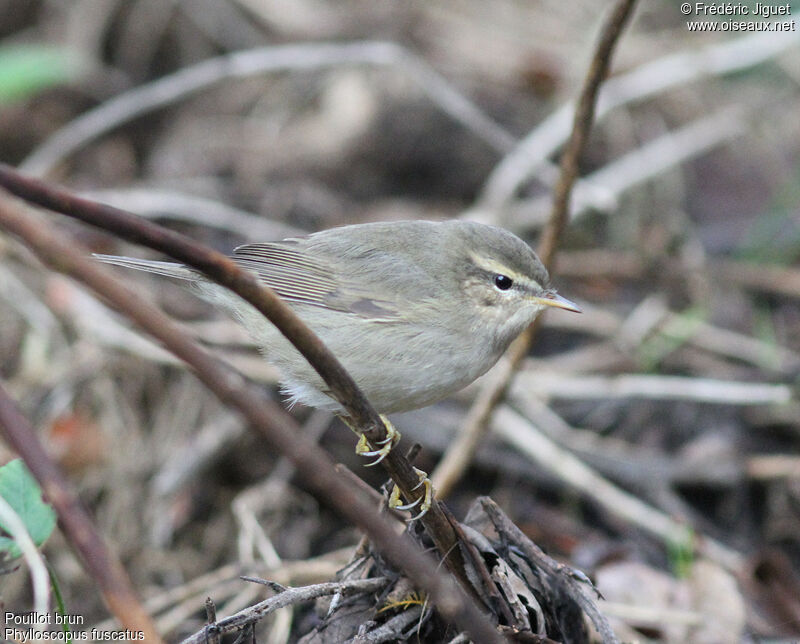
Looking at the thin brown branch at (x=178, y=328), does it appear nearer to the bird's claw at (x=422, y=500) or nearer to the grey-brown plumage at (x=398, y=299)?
the bird's claw at (x=422, y=500)

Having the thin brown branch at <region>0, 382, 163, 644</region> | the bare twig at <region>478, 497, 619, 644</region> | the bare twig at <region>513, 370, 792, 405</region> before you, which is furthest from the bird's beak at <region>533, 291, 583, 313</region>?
the thin brown branch at <region>0, 382, 163, 644</region>

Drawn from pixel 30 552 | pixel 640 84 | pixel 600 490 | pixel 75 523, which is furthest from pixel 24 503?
pixel 640 84

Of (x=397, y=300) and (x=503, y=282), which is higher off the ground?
(x=503, y=282)

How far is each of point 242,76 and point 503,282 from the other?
12.3 feet

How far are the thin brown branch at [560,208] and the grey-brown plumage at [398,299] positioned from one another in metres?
0.40

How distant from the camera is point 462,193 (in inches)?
263

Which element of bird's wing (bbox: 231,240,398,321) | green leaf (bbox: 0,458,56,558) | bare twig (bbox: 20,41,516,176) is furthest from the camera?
bare twig (bbox: 20,41,516,176)

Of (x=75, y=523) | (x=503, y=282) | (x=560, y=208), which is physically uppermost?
(x=75, y=523)

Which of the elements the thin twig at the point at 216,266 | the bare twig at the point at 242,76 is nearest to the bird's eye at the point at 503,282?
the thin twig at the point at 216,266

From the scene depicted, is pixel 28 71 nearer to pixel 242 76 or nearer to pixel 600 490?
pixel 242 76

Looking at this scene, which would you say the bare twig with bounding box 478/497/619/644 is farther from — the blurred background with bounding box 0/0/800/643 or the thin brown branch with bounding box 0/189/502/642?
the thin brown branch with bounding box 0/189/502/642

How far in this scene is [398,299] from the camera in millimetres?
3258

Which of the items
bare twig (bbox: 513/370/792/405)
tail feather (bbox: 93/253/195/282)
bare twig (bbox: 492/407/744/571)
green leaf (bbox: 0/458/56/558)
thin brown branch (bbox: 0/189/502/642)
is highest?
thin brown branch (bbox: 0/189/502/642)

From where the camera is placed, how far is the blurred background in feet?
14.5
